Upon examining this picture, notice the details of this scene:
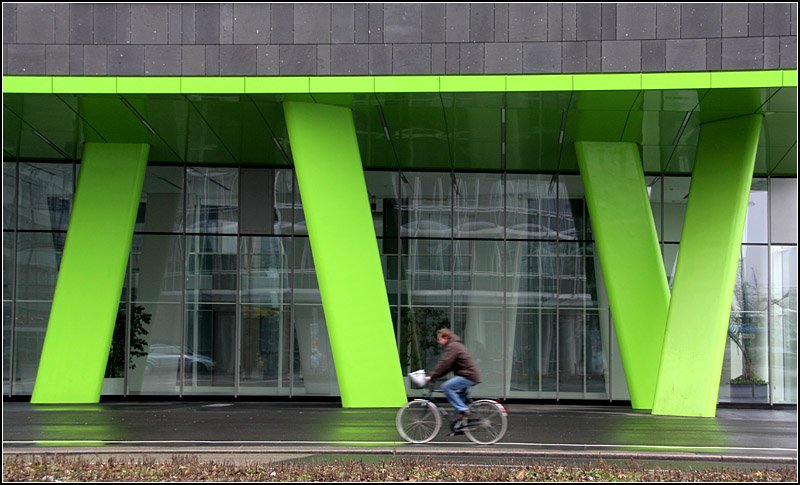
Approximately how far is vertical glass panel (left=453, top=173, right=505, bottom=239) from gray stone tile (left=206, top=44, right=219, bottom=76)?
9076mm

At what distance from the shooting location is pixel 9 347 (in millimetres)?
25172

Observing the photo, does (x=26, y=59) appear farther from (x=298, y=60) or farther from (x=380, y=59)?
(x=380, y=59)

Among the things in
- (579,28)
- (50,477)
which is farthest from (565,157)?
(50,477)

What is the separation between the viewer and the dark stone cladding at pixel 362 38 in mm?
17828

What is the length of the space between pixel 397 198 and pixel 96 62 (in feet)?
31.0

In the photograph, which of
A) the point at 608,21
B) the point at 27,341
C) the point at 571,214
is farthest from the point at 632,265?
the point at 27,341

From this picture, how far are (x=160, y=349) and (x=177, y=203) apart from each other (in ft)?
11.9

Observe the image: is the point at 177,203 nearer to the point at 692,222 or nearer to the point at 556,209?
the point at 556,209

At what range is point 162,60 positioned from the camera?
60.2 feet

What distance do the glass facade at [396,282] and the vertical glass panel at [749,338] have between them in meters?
0.04

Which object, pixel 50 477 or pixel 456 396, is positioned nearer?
pixel 50 477

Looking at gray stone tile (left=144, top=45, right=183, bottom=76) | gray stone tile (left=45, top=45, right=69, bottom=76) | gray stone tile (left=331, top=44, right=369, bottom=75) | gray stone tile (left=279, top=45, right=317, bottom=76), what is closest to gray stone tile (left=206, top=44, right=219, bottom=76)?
gray stone tile (left=144, top=45, right=183, bottom=76)

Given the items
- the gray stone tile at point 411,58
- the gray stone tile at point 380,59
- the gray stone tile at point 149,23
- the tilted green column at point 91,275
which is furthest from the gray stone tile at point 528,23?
the tilted green column at point 91,275

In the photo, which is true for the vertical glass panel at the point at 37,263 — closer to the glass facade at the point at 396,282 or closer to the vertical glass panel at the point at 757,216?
the glass facade at the point at 396,282
